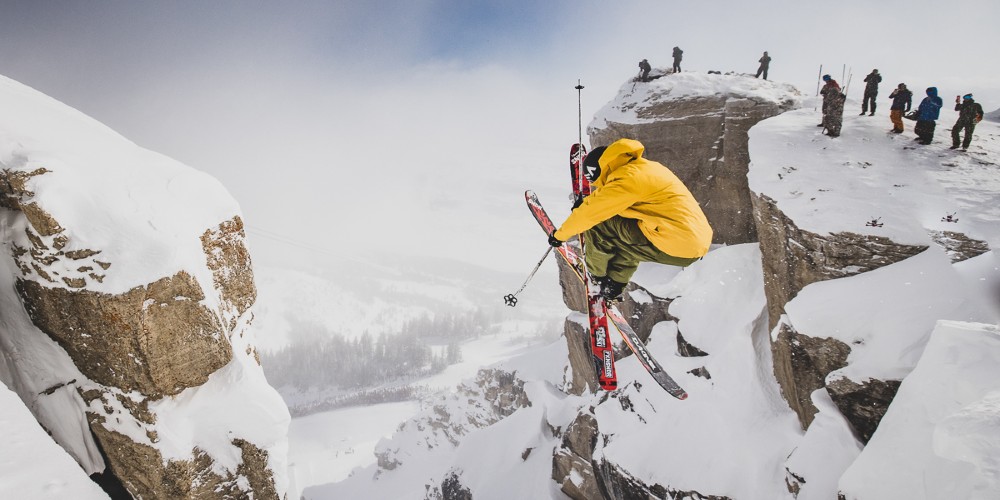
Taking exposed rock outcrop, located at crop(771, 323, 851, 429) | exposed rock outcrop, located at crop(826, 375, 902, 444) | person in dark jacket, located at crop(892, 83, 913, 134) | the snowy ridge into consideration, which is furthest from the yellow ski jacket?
the snowy ridge

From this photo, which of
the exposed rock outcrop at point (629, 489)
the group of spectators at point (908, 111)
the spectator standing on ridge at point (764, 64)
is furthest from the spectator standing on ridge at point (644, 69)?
the exposed rock outcrop at point (629, 489)

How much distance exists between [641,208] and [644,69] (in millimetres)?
17271

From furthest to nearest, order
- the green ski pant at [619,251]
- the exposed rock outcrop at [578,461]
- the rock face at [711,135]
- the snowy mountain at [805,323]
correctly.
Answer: the exposed rock outcrop at [578,461] < the rock face at [711,135] < the green ski pant at [619,251] < the snowy mountain at [805,323]

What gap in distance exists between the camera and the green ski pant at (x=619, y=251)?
604 cm

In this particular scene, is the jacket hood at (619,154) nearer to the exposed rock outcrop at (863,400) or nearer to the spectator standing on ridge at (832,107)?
the exposed rock outcrop at (863,400)

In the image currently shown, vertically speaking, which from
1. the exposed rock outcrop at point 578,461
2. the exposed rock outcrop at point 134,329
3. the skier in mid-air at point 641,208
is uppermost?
the skier in mid-air at point 641,208

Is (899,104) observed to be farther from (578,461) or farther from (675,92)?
(578,461)

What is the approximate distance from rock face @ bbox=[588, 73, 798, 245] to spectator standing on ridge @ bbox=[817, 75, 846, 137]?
2.59 m

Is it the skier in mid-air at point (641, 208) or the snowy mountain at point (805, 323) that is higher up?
the skier in mid-air at point (641, 208)

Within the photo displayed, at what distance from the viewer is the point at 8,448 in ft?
10.8

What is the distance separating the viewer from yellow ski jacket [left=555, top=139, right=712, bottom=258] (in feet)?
16.8

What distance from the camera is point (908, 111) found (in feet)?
40.5

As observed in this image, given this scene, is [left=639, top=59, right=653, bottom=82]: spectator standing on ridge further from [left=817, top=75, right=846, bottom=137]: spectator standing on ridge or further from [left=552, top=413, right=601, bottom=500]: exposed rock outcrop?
[left=552, top=413, right=601, bottom=500]: exposed rock outcrop

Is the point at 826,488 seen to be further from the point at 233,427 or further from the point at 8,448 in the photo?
the point at 8,448
